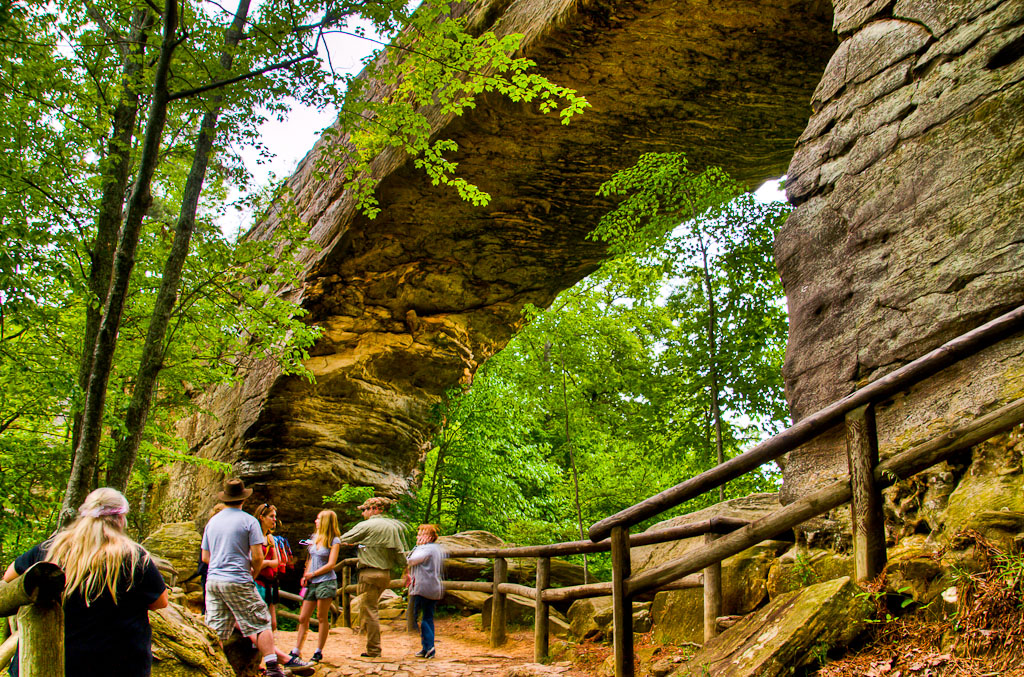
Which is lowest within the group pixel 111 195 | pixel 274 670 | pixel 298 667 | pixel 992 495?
pixel 298 667

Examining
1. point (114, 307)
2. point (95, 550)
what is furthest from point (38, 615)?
point (114, 307)

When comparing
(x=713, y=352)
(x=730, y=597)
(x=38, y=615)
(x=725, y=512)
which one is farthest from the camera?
(x=713, y=352)

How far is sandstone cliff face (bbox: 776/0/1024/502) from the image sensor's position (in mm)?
3463

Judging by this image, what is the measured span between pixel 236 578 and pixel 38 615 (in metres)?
3.53

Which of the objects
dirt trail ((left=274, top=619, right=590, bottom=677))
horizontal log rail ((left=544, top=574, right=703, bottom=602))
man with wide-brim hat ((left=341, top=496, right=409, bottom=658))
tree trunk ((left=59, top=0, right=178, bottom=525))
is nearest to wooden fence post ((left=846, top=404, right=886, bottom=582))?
horizontal log rail ((left=544, top=574, right=703, bottom=602))

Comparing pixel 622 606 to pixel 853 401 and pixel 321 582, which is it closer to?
pixel 853 401

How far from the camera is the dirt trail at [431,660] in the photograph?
5500 mm

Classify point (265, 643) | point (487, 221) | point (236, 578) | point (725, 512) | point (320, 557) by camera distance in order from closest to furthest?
1. point (236, 578)
2. point (265, 643)
3. point (725, 512)
4. point (320, 557)
5. point (487, 221)

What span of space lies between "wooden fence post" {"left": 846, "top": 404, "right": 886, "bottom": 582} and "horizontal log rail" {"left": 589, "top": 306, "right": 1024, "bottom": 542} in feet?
0.32

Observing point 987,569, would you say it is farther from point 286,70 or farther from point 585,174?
point 585,174

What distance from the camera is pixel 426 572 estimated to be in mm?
6676

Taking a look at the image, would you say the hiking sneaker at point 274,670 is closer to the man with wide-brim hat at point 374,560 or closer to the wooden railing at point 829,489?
the man with wide-brim hat at point 374,560

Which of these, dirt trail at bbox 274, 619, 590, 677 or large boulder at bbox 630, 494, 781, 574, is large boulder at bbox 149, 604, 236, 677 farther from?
large boulder at bbox 630, 494, 781, 574

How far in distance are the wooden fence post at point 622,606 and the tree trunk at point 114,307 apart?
4.16m
